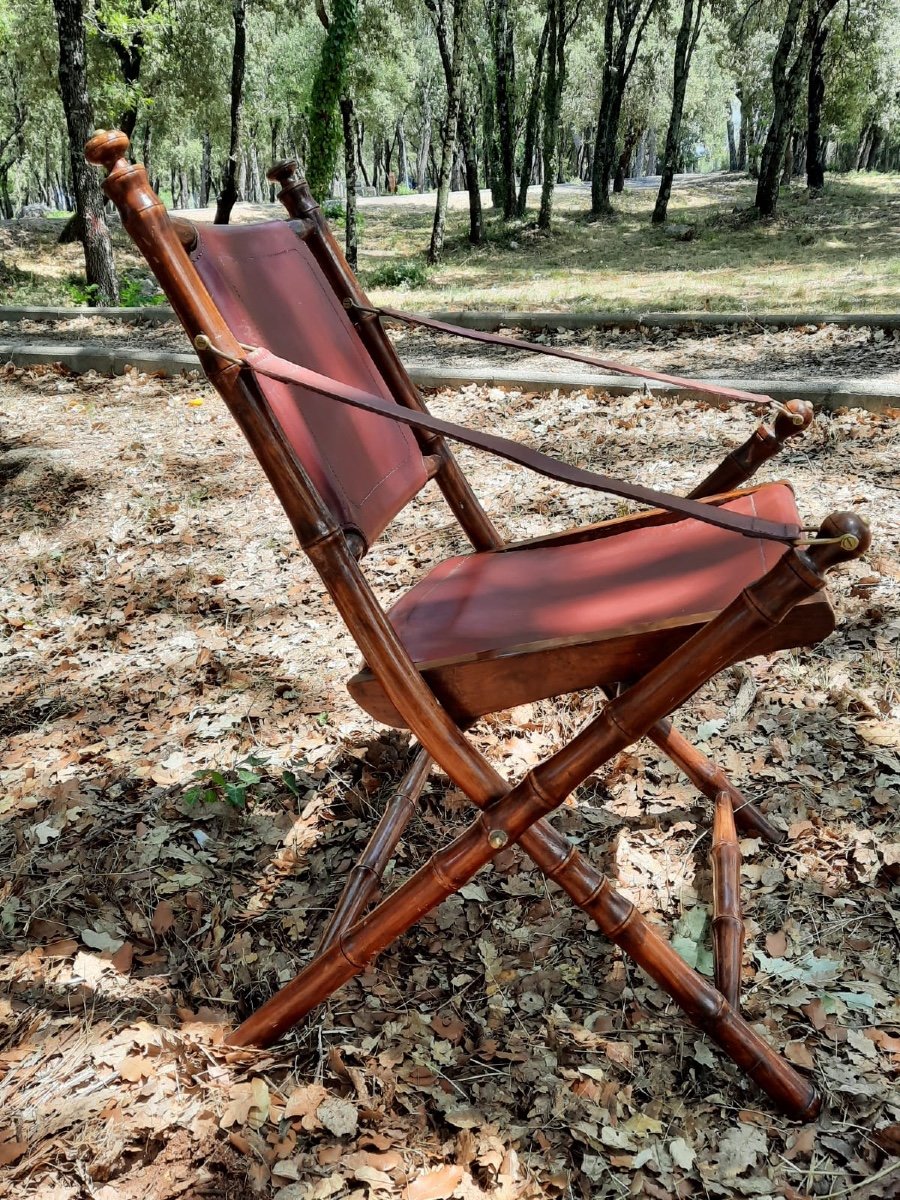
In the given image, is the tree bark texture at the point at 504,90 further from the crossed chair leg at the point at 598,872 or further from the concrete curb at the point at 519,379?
the crossed chair leg at the point at 598,872

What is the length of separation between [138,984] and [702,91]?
44.1m

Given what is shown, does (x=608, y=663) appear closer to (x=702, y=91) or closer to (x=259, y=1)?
(x=259, y=1)

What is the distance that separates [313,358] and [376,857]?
1.09 metres

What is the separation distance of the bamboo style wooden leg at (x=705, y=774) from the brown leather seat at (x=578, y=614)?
0.51m

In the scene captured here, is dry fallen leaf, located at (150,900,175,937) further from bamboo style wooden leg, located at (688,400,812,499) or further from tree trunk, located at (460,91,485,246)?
tree trunk, located at (460,91,485,246)

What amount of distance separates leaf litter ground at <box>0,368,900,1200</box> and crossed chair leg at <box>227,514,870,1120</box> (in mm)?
142

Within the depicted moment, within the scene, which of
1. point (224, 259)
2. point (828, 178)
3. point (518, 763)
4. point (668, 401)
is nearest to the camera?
point (224, 259)

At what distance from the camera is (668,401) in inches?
198

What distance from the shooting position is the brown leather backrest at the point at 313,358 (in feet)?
5.13

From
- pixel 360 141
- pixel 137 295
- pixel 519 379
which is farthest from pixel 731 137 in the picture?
pixel 519 379

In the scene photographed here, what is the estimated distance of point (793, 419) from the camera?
1839 mm

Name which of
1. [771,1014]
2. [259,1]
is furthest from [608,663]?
[259,1]

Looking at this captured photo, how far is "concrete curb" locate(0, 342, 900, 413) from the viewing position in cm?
461

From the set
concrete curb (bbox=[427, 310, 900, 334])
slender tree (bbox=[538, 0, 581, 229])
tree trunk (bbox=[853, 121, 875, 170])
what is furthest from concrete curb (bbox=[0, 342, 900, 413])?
tree trunk (bbox=[853, 121, 875, 170])
